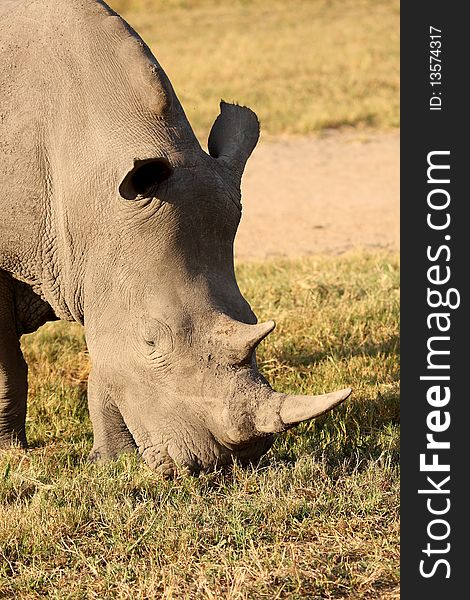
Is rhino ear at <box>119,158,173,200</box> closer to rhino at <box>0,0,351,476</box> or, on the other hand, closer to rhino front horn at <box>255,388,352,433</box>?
rhino at <box>0,0,351,476</box>

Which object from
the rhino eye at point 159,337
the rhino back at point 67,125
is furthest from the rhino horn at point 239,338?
the rhino back at point 67,125

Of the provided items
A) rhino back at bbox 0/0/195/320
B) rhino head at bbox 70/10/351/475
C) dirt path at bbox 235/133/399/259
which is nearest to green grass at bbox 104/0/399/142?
dirt path at bbox 235/133/399/259

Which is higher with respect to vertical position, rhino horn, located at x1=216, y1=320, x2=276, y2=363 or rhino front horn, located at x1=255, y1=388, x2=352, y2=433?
rhino horn, located at x1=216, y1=320, x2=276, y2=363

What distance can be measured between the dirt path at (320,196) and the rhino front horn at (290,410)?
580cm

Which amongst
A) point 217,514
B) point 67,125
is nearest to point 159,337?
point 217,514

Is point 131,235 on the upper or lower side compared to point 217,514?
upper

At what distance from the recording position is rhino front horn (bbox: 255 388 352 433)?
4.32m

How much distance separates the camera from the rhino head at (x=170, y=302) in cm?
457

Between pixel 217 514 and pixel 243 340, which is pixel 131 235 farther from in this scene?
pixel 217 514

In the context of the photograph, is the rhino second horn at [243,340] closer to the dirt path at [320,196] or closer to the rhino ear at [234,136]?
the rhino ear at [234,136]

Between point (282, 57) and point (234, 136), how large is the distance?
14.0 metres

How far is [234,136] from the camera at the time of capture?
523 centimetres

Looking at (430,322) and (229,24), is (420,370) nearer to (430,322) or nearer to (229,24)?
(430,322)

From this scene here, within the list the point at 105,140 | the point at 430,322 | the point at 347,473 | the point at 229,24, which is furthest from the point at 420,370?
the point at 229,24
